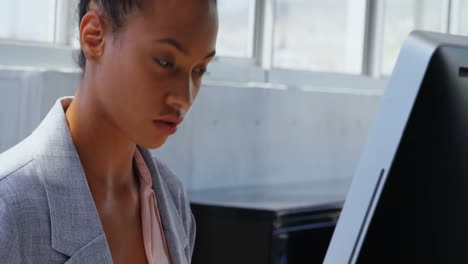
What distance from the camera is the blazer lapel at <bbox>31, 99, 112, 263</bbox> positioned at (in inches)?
44.7

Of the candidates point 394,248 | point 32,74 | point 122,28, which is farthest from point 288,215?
point 394,248

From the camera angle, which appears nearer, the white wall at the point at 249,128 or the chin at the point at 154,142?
the chin at the point at 154,142

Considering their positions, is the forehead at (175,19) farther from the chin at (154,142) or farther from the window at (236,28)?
the window at (236,28)

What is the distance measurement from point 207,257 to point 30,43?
31.6 inches

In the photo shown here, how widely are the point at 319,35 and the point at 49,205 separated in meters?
3.26

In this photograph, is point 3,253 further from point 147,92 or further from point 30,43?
point 30,43

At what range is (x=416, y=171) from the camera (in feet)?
2.54

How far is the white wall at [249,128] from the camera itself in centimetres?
235

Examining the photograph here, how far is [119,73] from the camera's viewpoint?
3.97 ft

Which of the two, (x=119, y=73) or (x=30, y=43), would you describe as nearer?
(x=119, y=73)

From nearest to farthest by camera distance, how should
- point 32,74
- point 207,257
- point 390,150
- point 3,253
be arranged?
point 390,150, point 3,253, point 32,74, point 207,257

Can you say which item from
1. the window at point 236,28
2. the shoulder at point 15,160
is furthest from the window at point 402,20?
the shoulder at point 15,160

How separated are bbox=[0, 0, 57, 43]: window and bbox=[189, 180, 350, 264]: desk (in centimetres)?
67

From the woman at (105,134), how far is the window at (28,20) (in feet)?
4.24
